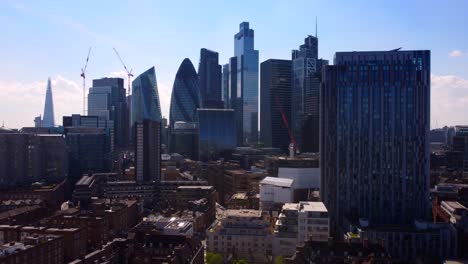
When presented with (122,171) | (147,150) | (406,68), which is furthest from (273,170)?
(406,68)

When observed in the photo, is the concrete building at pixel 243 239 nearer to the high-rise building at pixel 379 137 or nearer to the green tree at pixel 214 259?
the green tree at pixel 214 259

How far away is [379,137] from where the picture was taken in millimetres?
104188

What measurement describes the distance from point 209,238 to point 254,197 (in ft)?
155

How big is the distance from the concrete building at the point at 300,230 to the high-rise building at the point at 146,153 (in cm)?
7247

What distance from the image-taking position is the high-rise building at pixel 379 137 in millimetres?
102562

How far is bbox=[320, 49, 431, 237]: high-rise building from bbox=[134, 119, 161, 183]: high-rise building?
206 ft

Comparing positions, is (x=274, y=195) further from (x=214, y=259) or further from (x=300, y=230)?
(x=214, y=259)

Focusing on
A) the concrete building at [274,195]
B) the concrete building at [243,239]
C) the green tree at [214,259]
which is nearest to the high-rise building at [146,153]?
the concrete building at [274,195]

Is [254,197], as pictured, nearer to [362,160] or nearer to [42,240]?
[362,160]

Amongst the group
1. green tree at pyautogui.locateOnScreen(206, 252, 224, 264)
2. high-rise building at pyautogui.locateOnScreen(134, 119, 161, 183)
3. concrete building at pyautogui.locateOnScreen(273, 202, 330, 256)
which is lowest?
green tree at pyautogui.locateOnScreen(206, 252, 224, 264)

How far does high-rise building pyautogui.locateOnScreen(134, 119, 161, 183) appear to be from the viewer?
481 feet

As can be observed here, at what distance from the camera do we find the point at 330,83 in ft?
351

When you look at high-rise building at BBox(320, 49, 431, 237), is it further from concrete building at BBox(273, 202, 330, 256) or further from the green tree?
the green tree

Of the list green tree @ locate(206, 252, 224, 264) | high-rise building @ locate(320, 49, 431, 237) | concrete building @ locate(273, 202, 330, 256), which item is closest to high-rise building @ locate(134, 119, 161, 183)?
high-rise building @ locate(320, 49, 431, 237)
